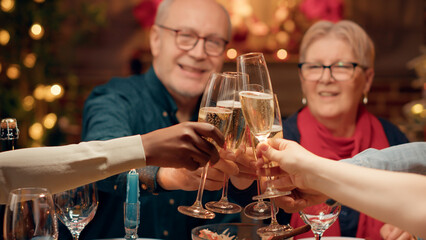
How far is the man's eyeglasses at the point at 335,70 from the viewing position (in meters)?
2.33

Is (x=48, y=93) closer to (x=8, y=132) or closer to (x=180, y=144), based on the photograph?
(x=8, y=132)

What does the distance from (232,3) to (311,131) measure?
2548 mm

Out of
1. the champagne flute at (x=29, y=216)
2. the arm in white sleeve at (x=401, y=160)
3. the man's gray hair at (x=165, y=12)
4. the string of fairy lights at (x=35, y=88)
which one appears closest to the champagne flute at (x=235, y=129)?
the arm in white sleeve at (x=401, y=160)

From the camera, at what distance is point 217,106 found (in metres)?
1.36

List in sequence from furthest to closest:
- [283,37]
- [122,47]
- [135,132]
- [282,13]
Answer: [122,47], [283,37], [282,13], [135,132]

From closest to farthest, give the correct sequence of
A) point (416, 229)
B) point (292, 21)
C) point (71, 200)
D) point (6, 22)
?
point (416, 229) < point (71, 200) < point (6, 22) < point (292, 21)

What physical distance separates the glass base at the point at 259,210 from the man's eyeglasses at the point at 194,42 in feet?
3.58

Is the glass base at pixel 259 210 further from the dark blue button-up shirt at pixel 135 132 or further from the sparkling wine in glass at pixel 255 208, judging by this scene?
the dark blue button-up shirt at pixel 135 132

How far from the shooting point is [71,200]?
135 cm

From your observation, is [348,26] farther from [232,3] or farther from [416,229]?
[232,3]

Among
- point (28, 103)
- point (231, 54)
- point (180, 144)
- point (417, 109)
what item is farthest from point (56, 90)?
point (180, 144)

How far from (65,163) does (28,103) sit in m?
2.89

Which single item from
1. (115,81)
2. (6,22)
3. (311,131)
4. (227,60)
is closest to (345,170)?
(311,131)

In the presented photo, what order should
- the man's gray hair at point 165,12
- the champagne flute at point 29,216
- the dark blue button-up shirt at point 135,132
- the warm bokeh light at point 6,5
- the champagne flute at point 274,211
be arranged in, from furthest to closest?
the warm bokeh light at point 6,5 → the man's gray hair at point 165,12 → the dark blue button-up shirt at point 135,132 → the champagne flute at point 274,211 → the champagne flute at point 29,216
